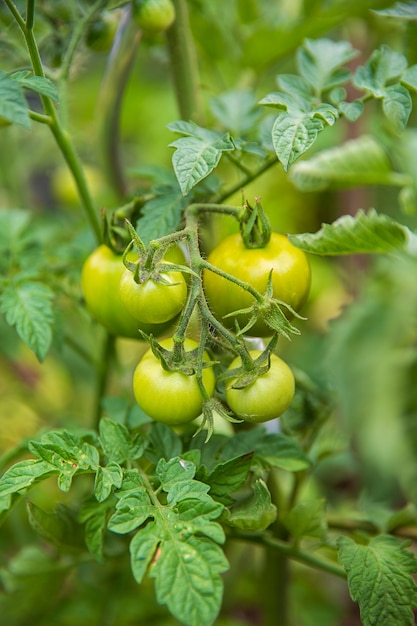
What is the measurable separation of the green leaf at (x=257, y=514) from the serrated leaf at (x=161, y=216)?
25 centimetres

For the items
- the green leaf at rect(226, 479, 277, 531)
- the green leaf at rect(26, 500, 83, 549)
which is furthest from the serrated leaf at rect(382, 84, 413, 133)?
the green leaf at rect(26, 500, 83, 549)

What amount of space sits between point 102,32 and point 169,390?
50 cm

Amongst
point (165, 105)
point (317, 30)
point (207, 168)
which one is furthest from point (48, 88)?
point (165, 105)

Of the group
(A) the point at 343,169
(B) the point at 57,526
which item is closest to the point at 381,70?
(A) the point at 343,169

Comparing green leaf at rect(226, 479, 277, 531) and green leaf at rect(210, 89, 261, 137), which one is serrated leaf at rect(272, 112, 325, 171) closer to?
green leaf at rect(210, 89, 261, 137)

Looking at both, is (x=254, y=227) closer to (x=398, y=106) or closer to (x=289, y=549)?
(x=398, y=106)

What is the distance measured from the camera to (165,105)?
6.52ft

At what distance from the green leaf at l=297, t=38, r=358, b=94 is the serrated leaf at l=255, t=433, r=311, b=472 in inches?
14.6

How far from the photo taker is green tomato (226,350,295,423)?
587mm

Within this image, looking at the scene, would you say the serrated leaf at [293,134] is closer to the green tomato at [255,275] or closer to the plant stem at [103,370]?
the green tomato at [255,275]

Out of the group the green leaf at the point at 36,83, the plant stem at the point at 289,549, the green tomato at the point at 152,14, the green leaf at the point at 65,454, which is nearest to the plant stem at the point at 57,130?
the green leaf at the point at 36,83

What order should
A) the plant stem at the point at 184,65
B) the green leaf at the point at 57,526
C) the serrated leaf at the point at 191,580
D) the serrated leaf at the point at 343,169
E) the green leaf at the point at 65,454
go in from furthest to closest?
the serrated leaf at the point at 343,169 → the plant stem at the point at 184,65 → the green leaf at the point at 57,526 → the green leaf at the point at 65,454 → the serrated leaf at the point at 191,580

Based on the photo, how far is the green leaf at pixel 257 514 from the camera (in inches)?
24.3

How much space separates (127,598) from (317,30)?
0.99 m
